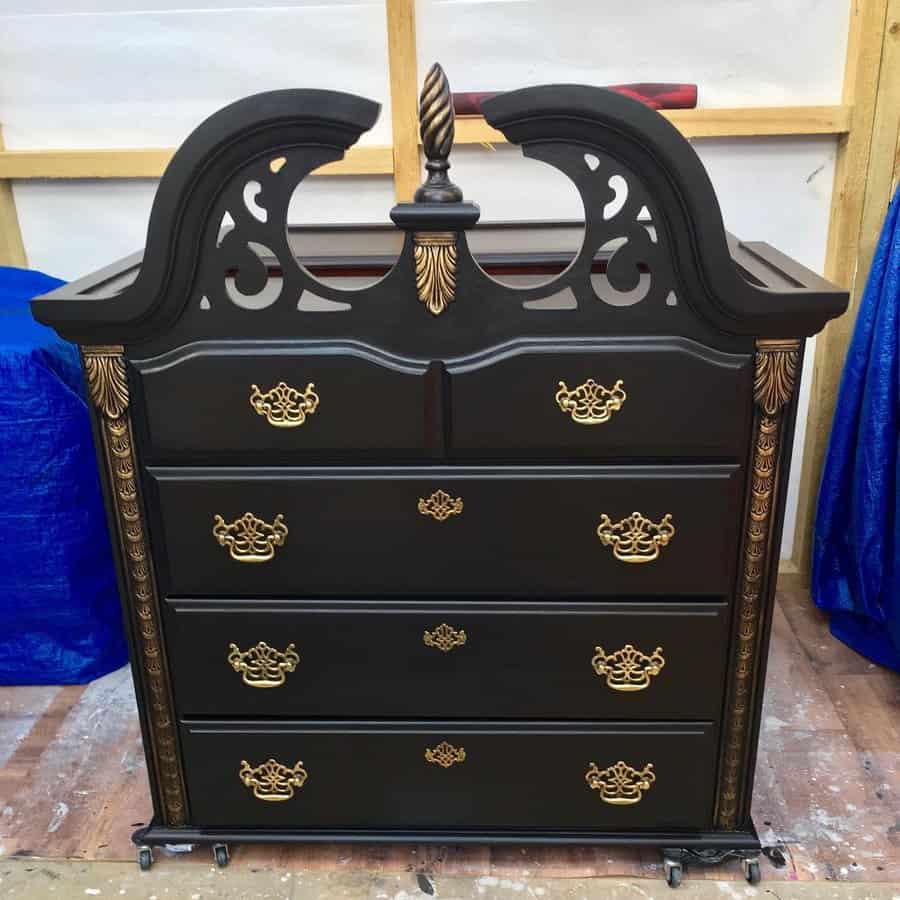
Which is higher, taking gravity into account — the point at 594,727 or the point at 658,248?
the point at 658,248

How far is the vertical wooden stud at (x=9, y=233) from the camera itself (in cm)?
229

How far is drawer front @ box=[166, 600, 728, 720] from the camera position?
159cm

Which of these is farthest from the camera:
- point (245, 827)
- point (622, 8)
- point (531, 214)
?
point (531, 214)

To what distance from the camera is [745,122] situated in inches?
83.4

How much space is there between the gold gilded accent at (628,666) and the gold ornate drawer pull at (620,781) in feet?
0.56

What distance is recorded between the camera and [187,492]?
1518mm

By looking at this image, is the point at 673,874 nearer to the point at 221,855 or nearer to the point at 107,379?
the point at 221,855

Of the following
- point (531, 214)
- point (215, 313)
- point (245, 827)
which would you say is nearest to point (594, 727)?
point (245, 827)

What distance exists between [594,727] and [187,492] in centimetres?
81

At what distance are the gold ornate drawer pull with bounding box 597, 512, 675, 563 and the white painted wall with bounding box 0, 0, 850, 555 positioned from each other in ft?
3.32

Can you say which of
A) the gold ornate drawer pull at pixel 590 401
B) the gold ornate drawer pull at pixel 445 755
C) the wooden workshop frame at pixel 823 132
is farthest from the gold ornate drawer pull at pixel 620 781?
the wooden workshop frame at pixel 823 132

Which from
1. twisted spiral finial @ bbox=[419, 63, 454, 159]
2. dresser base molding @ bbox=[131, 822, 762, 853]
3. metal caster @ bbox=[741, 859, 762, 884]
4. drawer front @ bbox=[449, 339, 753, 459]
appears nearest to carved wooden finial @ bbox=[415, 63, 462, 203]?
twisted spiral finial @ bbox=[419, 63, 454, 159]

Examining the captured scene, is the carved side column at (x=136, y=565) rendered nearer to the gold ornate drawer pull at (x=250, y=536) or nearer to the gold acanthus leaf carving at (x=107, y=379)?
the gold acanthus leaf carving at (x=107, y=379)

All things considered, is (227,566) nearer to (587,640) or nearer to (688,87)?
(587,640)
